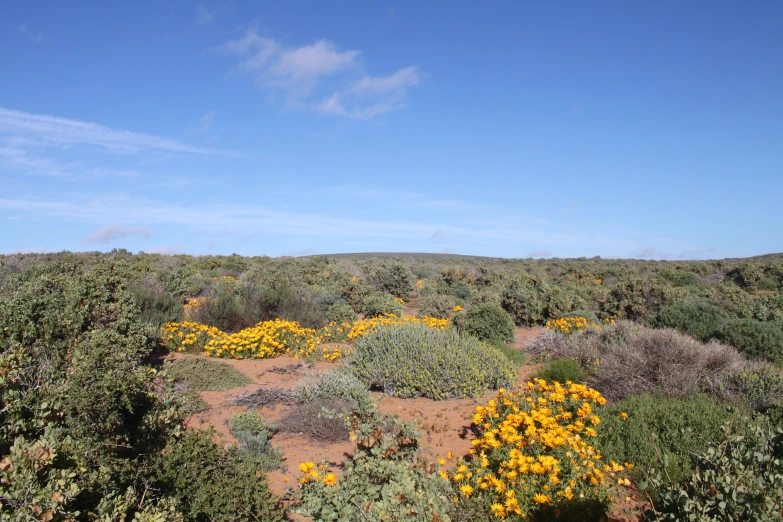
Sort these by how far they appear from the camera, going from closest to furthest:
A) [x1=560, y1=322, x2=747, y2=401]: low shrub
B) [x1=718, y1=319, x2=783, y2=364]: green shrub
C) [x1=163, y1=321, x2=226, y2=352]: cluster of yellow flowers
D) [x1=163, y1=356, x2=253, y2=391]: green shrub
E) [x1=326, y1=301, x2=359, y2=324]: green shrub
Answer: [x1=560, y1=322, x2=747, y2=401]: low shrub → [x1=163, y1=356, x2=253, y2=391]: green shrub → [x1=718, y1=319, x2=783, y2=364]: green shrub → [x1=163, y1=321, x2=226, y2=352]: cluster of yellow flowers → [x1=326, y1=301, x2=359, y2=324]: green shrub

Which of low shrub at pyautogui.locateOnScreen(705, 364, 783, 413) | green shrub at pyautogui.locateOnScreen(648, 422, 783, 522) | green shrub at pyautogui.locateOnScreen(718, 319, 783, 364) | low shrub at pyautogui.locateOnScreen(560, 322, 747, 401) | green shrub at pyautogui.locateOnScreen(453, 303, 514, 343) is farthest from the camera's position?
green shrub at pyautogui.locateOnScreen(453, 303, 514, 343)

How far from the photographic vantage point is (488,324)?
10.8m

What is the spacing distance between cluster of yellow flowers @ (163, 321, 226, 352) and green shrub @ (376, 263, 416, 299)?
10.7 metres

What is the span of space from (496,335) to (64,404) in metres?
8.73

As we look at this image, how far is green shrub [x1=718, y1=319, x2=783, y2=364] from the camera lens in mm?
8031

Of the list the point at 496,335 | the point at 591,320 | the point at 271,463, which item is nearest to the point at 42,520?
the point at 271,463

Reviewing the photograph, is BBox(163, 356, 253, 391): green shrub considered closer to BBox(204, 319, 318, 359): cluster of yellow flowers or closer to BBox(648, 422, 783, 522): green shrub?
BBox(204, 319, 318, 359): cluster of yellow flowers

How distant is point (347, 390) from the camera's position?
20.4ft

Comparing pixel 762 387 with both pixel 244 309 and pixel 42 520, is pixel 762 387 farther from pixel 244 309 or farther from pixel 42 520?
pixel 244 309

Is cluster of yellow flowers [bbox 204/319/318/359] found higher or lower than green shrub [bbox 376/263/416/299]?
lower

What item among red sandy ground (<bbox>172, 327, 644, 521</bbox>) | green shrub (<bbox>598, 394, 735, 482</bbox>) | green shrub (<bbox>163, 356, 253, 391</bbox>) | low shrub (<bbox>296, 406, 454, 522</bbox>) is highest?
low shrub (<bbox>296, 406, 454, 522</bbox>)

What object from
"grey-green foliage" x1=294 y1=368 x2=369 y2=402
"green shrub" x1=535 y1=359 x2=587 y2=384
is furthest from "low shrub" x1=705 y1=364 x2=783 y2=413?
"grey-green foliage" x1=294 y1=368 x2=369 y2=402

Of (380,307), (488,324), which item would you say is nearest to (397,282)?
(380,307)

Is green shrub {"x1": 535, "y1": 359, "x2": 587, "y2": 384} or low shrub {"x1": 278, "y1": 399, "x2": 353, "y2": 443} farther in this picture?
green shrub {"x1": 535, "y1": 359, "x2": 587, "y2": 384}
